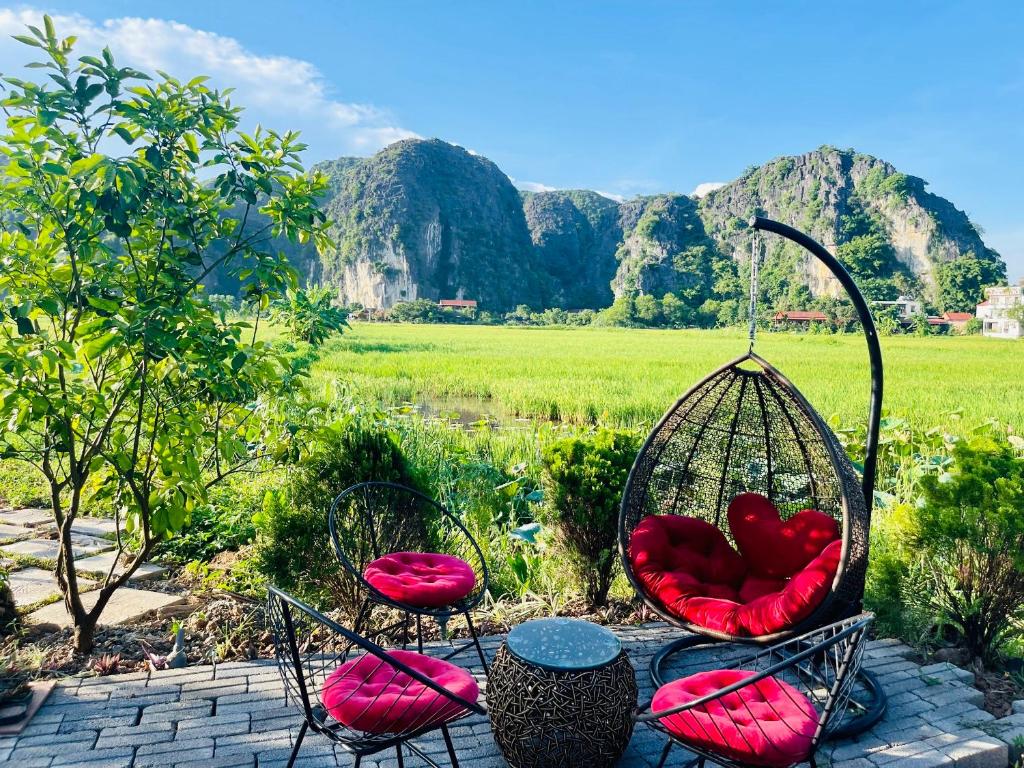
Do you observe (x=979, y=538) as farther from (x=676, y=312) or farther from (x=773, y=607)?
(x=676, y=312)

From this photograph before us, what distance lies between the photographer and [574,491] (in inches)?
118

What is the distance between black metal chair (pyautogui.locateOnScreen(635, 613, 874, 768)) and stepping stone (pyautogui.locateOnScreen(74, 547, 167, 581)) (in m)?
2.74

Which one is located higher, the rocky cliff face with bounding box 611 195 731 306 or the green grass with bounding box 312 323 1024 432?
the rocky cliff face with bounding box 611 195 731 306

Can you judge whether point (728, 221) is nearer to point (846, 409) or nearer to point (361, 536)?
point (846, 409)

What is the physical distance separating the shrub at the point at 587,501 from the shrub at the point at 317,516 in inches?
29.3

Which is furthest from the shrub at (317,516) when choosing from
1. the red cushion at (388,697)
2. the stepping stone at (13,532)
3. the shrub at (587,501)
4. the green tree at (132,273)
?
the stepping stone at (13,532)

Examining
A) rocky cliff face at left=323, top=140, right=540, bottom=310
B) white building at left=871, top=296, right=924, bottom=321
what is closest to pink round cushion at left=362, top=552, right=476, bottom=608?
white building at left=871, top=296, right=924, bottom=321

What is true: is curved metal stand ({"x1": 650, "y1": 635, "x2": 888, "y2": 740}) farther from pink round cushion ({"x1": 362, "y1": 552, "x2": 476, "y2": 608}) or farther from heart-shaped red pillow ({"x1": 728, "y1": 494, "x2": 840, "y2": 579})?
pink round cushion ({"x1": 362, "y1": 552, "x2": 476, "y2": 608})

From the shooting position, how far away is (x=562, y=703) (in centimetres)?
174

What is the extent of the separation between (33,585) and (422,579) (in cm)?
209

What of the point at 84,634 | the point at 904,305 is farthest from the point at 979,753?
the point at 904,305

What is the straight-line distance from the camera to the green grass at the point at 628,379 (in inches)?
367

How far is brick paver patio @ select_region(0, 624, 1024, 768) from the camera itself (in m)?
1.90

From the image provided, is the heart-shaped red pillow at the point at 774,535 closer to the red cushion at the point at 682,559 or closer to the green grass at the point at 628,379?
the red cushion at the point at 682,559
